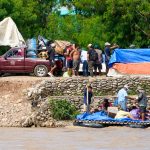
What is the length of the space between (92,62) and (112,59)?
1355mm

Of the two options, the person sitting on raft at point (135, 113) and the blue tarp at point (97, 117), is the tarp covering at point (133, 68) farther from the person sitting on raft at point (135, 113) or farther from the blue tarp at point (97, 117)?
the blue tarp at point (97, 117)

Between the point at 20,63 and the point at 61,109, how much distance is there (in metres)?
3.92

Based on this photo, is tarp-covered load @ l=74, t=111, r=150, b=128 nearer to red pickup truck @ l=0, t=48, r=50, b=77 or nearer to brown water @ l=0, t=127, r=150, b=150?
brown water @ l=0, t=127, r=150, b=150

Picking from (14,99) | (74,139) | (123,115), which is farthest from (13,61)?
(74,139)

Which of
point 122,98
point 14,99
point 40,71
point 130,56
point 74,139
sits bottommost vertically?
point 74,139

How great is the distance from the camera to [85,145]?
24125 millimetres

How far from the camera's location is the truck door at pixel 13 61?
33719 millimetres

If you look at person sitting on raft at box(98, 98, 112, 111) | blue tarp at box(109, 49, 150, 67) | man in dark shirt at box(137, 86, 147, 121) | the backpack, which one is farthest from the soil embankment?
man in dark shirt at box(137, 86, 147, 121)

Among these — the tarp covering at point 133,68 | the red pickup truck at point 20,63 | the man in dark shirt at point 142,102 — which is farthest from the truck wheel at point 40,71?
the man in dark shirt at point 142,102

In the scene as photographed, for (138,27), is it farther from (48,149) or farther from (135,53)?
(48,149)

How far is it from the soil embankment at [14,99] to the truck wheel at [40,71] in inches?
19.1

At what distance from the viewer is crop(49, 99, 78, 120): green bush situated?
3086cm

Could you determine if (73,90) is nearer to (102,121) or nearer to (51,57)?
(51,57)

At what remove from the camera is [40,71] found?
34.1 meters
